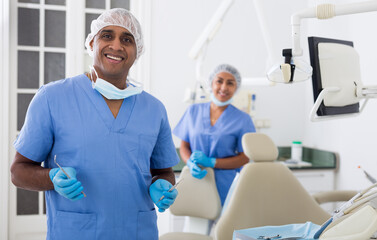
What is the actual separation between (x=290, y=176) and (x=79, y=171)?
0.96m

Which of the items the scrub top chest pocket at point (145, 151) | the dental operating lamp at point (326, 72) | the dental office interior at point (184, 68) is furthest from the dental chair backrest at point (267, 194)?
the dental office interior at point (184, 68)

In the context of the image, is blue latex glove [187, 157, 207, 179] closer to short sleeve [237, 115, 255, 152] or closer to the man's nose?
short sleeve [237, 115, 255, 152]

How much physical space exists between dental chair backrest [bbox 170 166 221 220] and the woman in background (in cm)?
5

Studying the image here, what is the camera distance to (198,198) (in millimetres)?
2064

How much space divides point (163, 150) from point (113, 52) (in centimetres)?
39

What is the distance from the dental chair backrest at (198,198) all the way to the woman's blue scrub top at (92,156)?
0.76 metres

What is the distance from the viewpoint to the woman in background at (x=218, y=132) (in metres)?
2.13

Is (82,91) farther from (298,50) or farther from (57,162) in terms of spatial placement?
(298,50)

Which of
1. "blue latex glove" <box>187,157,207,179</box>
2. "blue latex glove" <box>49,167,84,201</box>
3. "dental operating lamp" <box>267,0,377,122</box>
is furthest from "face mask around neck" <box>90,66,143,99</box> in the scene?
"blue latex glove" <box>187,157,207,179</box>

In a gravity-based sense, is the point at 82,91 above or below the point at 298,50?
below

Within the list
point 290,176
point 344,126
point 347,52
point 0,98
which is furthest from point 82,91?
point 344,126

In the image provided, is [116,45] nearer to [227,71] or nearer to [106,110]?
[106,110]

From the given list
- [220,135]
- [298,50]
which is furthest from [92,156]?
[220,135]

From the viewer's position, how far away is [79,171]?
3.96ft
